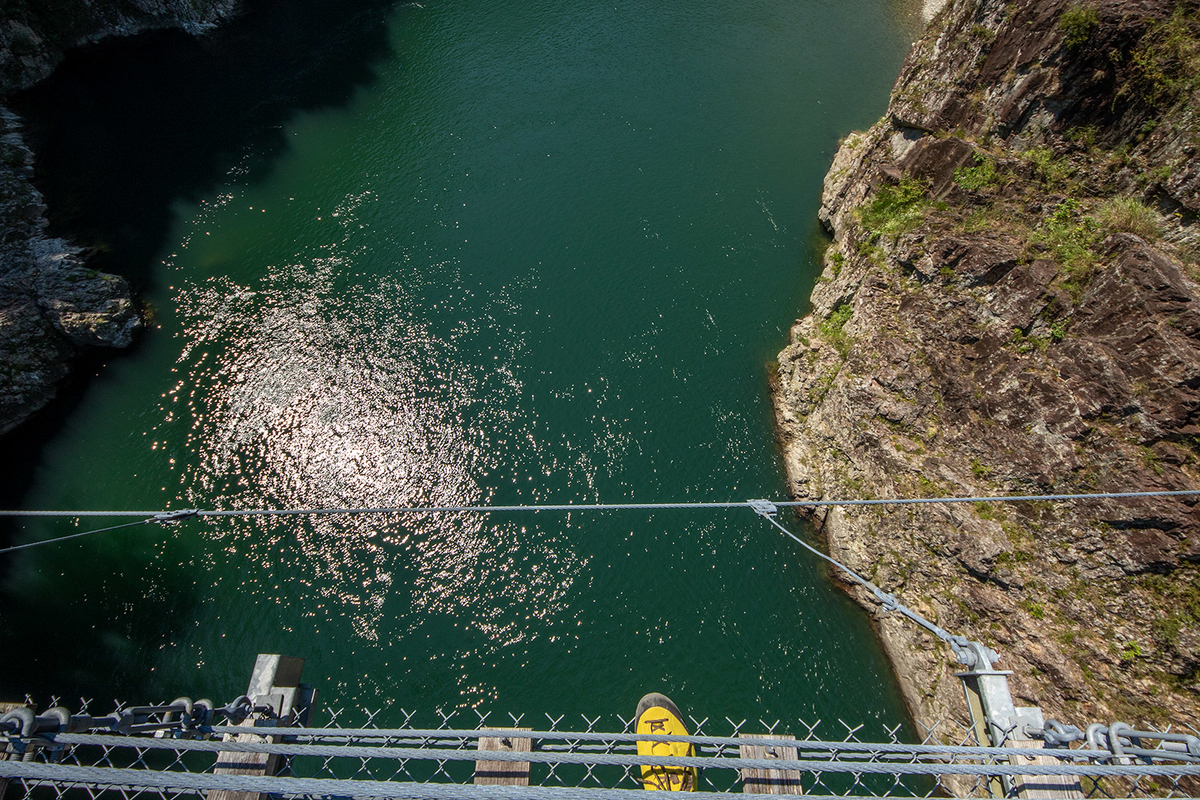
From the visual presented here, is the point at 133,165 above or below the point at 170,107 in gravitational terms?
below

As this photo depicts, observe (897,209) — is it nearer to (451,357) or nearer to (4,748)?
(451,357)

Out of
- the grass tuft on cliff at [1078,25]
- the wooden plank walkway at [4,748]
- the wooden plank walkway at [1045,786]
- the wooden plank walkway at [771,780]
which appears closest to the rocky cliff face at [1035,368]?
the grass tuft on cliff at [1078,25]

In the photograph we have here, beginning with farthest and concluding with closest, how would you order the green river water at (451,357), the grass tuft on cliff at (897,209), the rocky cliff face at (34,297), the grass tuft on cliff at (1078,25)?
the grass tuft on cliff at (897,209), the rocky cliff face at (34,297), the green river water at (451,357), the grass tuft on cliff at (1078,25)

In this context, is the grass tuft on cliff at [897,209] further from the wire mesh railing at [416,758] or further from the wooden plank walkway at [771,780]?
the wooden plank walkway at [771,780]

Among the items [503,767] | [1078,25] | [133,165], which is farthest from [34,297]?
[1078,25]

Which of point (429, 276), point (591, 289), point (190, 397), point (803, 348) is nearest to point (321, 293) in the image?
point (429, 276)

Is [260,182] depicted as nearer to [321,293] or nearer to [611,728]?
[321,293]

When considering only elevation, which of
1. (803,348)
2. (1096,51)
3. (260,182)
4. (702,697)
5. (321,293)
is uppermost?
(1096,51)
